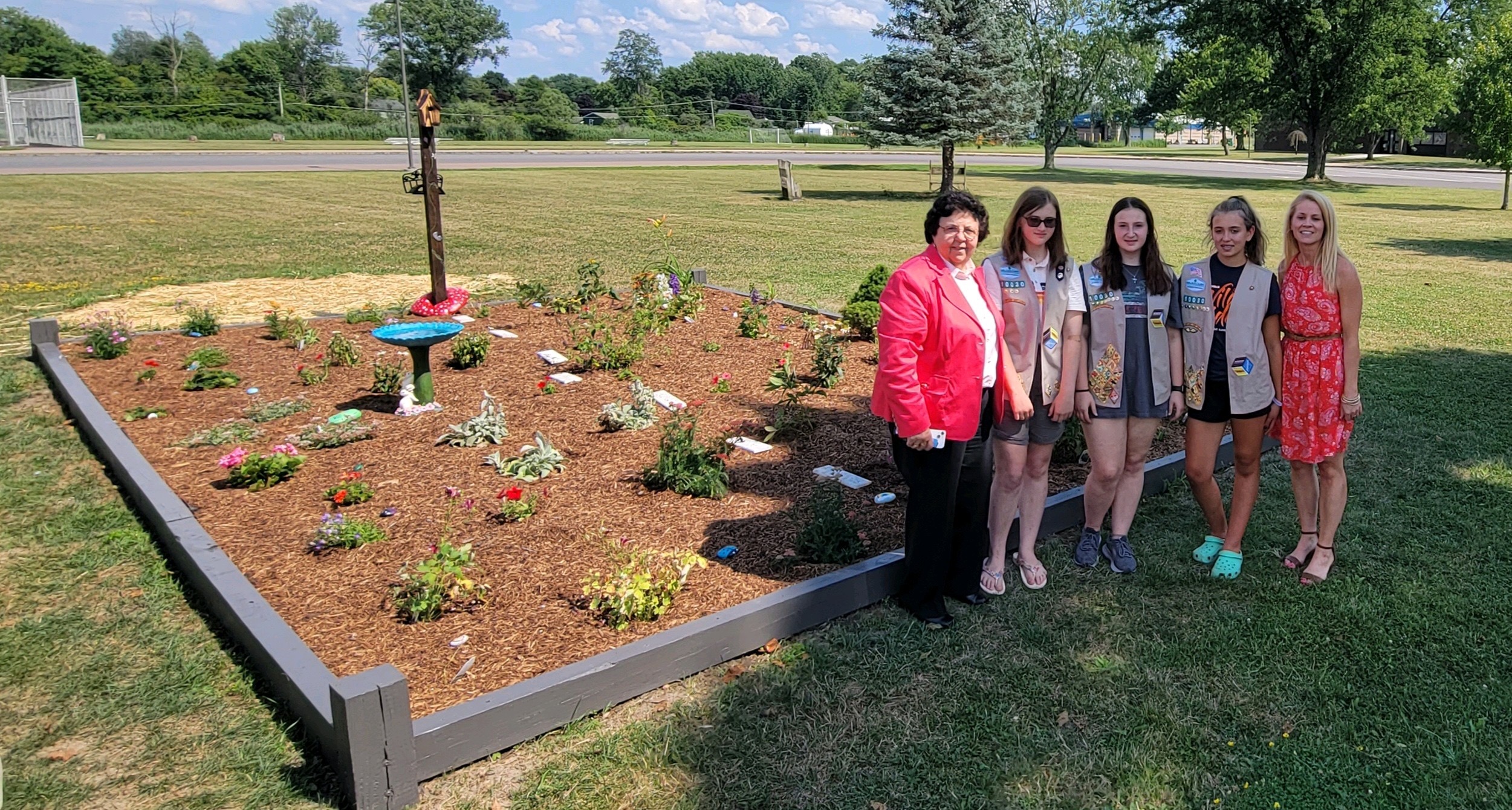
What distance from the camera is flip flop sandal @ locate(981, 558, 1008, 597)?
4.41 metres

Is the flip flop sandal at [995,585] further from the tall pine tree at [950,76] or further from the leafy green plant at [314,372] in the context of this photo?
the tall pine tree at [950,76]

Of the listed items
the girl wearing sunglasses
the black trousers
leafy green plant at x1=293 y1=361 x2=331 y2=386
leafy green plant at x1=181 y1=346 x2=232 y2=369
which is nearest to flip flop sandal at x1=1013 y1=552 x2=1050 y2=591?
the girl wearing sunglasses

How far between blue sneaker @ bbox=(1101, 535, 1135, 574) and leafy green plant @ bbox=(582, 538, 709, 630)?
189 centimetres

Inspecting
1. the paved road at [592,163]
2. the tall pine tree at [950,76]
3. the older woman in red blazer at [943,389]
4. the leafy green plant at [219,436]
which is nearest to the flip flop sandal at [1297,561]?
the older woman in red blazer at [943,389]

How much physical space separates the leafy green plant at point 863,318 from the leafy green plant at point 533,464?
3.54m

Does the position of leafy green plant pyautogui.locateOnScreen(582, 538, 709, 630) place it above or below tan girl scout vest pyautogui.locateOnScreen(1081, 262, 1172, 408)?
below

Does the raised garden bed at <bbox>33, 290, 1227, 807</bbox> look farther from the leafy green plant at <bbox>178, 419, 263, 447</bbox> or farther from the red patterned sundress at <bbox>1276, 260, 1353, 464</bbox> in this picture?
the red patterned sundress at <bbox>1276, 260, 1353, 464</bbox>

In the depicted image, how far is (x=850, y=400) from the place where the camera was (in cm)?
702

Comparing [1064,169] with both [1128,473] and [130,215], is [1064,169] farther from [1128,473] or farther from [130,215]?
[1128,473]

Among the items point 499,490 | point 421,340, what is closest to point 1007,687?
point 499,490

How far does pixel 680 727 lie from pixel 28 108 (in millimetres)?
50784

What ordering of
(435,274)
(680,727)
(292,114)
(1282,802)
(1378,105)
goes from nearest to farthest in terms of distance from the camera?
(1282,802), (680,727), (435,274), (1378,105), (292,114)

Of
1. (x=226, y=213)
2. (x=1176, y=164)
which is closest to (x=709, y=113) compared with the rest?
(x=1176, y=164)

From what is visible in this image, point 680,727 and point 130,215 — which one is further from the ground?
point 130,215
